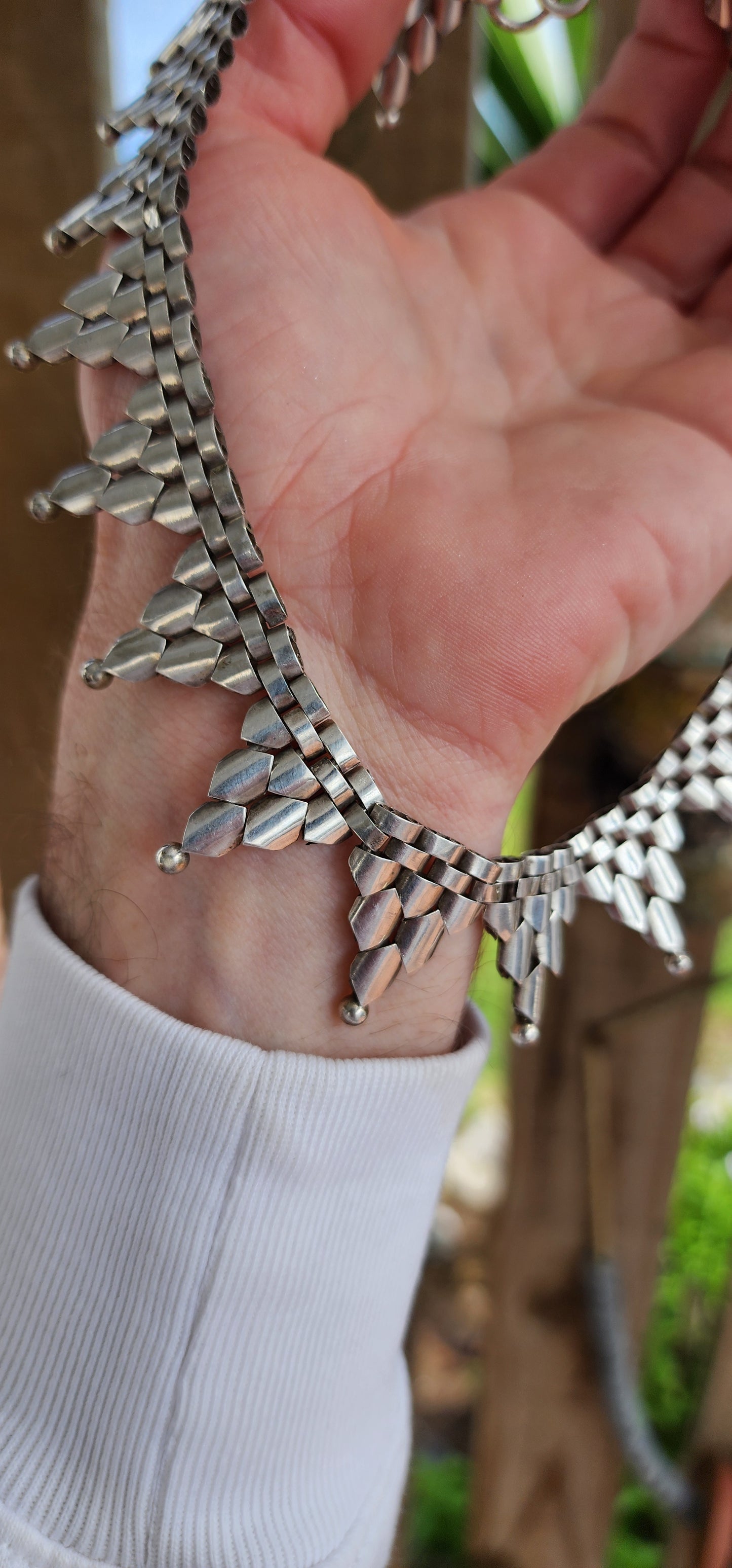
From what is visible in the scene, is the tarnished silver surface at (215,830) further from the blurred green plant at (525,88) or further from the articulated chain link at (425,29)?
the blurred green plant at (525,88)

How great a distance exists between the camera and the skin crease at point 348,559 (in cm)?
45

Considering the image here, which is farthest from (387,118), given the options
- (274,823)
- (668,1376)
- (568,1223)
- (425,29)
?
(668,1376)

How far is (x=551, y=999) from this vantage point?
0.85 metres

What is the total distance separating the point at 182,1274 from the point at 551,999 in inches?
19.2

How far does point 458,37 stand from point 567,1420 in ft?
3.70

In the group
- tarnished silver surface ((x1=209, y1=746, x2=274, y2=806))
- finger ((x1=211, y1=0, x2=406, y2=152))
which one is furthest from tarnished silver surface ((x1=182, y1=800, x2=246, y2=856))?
finger ((x1=211, y1=0, x2=406, y2=152))

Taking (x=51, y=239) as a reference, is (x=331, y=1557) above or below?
below

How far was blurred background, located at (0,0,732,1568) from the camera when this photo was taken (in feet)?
2.15

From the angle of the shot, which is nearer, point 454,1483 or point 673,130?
point 673,130

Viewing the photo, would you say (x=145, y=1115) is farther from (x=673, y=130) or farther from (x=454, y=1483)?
(x=454, y=1483)

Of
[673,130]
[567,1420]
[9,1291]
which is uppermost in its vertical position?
[673,130]

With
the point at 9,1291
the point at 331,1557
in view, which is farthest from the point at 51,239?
the point at 331,1557

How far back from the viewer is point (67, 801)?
512 mm

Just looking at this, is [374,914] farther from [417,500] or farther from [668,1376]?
[668,1376]
